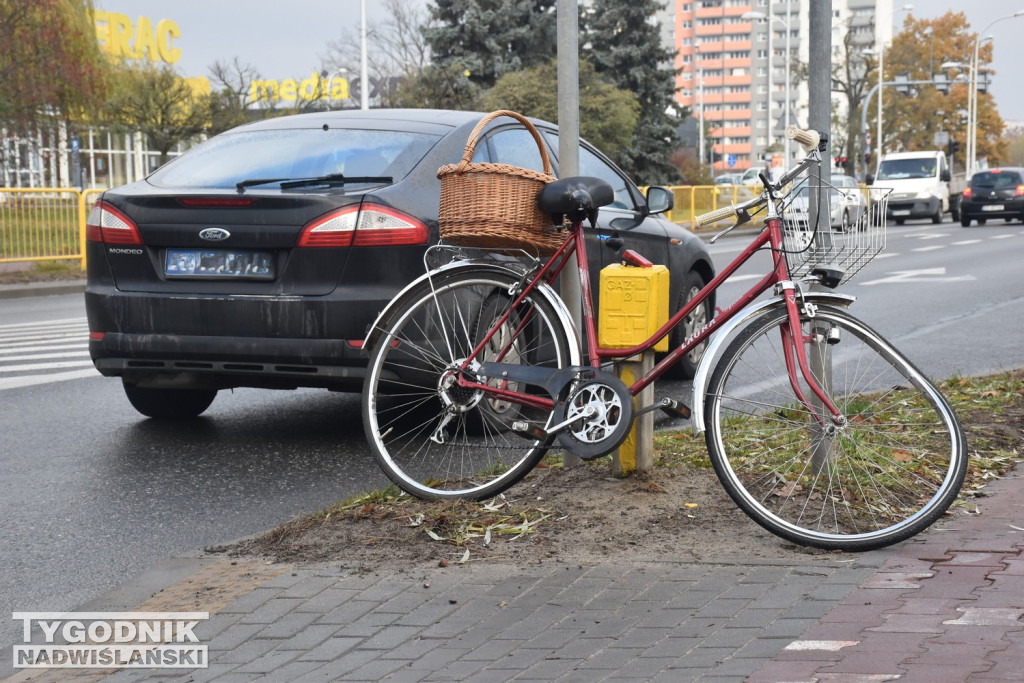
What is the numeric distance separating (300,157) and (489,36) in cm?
4249

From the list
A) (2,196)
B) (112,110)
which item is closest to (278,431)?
(2,196)

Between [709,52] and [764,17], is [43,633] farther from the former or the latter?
[709,52]

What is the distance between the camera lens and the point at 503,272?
4.77m

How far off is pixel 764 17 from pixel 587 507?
164ft

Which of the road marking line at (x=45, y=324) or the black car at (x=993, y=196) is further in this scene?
the black car at (x=993, y=196)

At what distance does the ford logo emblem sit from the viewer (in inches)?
237

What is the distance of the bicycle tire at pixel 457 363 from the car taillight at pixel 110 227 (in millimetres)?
1897

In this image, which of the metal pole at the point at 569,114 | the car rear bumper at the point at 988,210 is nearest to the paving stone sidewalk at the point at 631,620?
the metal pole at the point at 569,114

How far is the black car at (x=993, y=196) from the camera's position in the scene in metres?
36.4

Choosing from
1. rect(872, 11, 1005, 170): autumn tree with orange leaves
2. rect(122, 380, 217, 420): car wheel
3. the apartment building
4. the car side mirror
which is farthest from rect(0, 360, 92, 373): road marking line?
the apartment building

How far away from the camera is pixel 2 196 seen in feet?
59.1

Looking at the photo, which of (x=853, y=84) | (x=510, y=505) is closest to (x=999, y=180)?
(x=510, y=505)

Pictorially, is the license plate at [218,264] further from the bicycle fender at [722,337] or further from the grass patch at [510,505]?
the bicycle fender at [722,337]

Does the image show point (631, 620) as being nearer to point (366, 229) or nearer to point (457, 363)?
point (457, 363)
